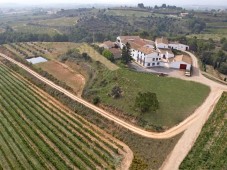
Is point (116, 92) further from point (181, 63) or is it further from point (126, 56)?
point (181, 63)

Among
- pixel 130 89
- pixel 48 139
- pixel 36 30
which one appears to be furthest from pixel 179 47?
pixel 36 30

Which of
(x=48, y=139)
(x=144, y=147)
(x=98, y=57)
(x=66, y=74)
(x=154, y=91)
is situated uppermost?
(x=154, y=91)

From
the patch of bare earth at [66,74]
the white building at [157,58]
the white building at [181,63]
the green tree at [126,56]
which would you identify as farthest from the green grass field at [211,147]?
the green tree at [126,56]

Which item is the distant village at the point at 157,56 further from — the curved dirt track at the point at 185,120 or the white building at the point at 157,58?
the curved dirt track at the point at 185,120

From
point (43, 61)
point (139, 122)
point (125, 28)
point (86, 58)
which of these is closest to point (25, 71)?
point (43, 61)

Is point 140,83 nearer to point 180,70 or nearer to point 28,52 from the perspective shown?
point 180,70
